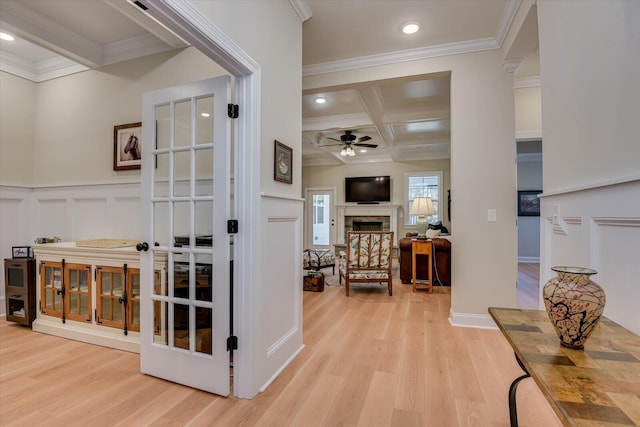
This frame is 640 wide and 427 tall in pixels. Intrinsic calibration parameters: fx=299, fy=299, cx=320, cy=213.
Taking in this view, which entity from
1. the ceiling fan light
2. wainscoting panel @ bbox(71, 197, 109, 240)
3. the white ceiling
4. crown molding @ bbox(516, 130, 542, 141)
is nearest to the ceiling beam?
the white ceiling

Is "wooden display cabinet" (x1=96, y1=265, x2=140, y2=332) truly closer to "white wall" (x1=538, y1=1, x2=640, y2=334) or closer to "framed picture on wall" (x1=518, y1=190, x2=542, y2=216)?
"white wall" (x1=538, y1=1, x2=640, y2=334)

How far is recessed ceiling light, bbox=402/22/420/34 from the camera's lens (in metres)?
2.67

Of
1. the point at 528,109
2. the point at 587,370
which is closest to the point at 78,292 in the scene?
the point at 587,370

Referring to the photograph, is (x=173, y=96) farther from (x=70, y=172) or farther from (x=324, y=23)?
(x=70, y=172)

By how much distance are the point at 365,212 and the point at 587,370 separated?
7.69 meters

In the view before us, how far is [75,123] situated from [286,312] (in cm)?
313

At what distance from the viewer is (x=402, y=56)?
3160 millimetres

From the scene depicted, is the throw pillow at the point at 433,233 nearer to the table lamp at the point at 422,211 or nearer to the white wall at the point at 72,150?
the table lamp at the point at 422,211

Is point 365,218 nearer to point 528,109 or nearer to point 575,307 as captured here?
point 528,109

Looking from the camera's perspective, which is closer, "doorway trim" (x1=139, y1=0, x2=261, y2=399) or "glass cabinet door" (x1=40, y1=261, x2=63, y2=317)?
"doorway trim" (x1=139, y1=0, x2=261, y2=399)

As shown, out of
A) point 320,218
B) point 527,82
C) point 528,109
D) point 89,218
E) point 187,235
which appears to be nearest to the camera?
point 187,235

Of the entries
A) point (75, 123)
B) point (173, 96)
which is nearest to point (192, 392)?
point (173, 96)

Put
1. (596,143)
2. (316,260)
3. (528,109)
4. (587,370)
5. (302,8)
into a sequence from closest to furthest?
1. (587,370)
2. (596,143)
3. (302,8)
4. (528,109)
5. (316,260)

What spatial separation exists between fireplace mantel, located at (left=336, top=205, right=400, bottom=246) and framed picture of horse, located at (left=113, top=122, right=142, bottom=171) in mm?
6187
